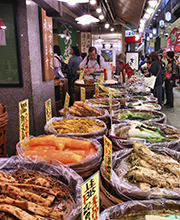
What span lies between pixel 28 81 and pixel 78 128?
126 cm

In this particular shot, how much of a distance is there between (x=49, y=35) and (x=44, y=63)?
617 millimetres

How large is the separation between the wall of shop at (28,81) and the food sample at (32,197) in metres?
1.81

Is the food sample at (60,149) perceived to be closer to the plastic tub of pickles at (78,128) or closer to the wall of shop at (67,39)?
the plastic tub of pickles at (78,128)

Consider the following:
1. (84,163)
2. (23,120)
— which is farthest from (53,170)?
(23,120)

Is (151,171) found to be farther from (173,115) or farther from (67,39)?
(67,39)

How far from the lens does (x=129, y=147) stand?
6.79 feet

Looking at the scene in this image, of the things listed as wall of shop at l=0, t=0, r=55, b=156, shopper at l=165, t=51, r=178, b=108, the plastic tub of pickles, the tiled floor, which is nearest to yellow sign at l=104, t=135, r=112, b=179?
the plastic tub of pickles

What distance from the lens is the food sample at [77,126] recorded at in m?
2.41

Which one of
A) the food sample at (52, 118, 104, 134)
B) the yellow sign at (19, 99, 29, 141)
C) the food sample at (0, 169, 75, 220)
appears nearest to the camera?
the food sample at (0, 169, 75, 220)

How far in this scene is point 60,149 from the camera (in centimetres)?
198

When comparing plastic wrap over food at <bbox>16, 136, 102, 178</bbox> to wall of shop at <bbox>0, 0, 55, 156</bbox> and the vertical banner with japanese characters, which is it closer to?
the vertical banner with japanese characters

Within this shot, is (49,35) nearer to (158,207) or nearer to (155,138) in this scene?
(155,138)

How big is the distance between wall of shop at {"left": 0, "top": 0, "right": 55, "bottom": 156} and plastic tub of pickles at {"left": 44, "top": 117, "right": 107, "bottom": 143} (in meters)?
0.67

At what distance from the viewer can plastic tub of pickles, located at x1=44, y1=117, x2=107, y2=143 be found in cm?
226
